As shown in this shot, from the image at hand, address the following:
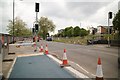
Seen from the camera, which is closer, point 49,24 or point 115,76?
point 115,76

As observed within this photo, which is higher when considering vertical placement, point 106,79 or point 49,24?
point 49,24

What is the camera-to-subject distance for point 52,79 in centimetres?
896

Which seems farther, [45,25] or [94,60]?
[45,25]

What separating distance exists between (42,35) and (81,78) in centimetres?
13157

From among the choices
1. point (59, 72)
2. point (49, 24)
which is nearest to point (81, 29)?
point (49, 24)

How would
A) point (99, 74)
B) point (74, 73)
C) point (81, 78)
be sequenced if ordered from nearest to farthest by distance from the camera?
point (99, 74) < point (81, 78) < point (74, 73)

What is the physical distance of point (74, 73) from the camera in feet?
31.8

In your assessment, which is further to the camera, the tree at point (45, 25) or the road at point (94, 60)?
the tree at point (45, 25)

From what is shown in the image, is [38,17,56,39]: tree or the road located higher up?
[38,17,56,39]: tree

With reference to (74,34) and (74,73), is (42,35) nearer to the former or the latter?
(74,34)

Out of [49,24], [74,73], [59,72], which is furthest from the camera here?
[49,24]

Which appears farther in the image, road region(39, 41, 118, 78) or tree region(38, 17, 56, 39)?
tree region(38, 17, 56, 39)

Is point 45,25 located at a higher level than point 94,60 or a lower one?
higher

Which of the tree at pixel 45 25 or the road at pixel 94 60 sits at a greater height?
the tree at pixel 45 25
